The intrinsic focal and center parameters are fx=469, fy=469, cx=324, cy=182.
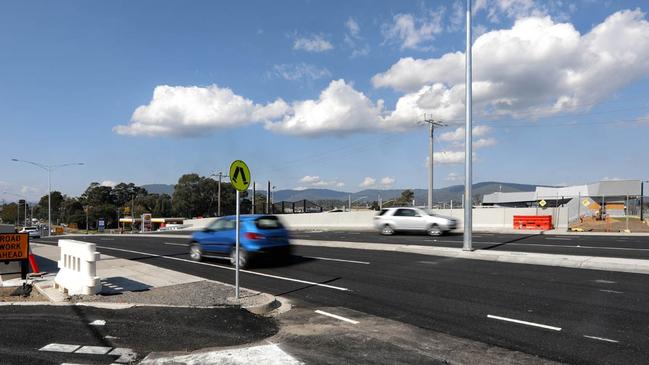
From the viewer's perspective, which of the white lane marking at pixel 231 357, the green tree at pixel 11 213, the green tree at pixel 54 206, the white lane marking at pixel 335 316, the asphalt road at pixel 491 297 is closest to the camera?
the white lane marking at pixel 231 357

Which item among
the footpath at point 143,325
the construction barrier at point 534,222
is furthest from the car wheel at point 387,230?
the footpath at point 143,325

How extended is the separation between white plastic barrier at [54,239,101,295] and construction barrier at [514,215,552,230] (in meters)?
29.1

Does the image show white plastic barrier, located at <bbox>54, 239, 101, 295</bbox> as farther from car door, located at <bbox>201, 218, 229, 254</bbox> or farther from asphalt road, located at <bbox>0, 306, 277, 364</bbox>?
car door, located at <bbox>201, 218, 229, 254</bbox>

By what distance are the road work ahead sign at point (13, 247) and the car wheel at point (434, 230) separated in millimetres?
19507

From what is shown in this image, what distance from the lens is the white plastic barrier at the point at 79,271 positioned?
930 cm

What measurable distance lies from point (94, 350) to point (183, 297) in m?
3.10

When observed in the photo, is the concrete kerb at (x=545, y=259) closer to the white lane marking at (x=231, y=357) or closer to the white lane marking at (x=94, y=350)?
the white lane marking at (x=231, y=357)

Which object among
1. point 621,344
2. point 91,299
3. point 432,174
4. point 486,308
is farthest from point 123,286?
point 432,174

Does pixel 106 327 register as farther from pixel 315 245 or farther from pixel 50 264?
pixel 315 245

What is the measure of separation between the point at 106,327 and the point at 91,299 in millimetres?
2224

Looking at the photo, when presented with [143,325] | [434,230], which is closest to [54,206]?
[434,230]

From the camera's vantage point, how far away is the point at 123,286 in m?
10.4

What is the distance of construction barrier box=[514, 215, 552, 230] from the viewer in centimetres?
3162

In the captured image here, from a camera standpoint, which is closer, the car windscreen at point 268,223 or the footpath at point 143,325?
the footpath at point 143,325
